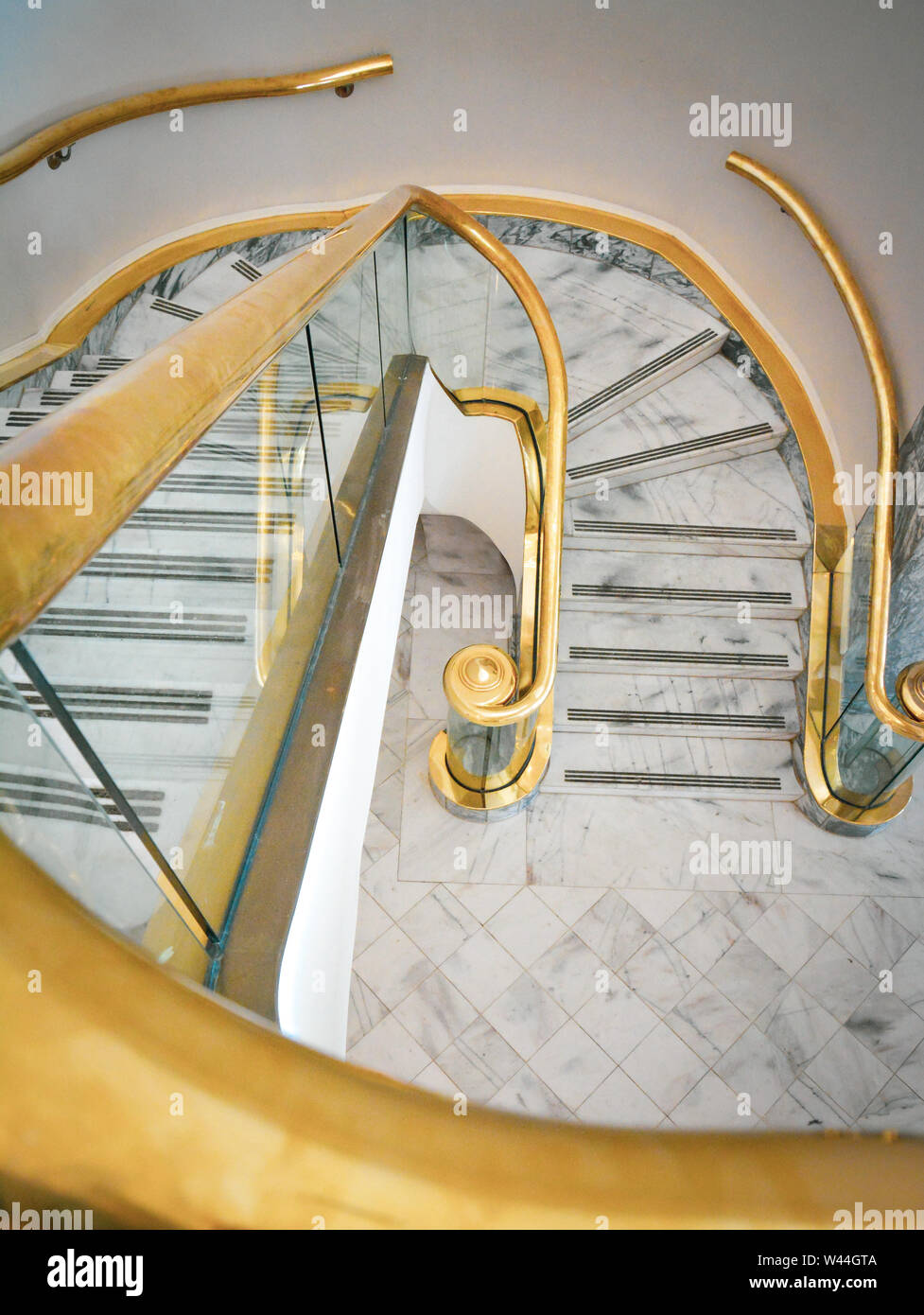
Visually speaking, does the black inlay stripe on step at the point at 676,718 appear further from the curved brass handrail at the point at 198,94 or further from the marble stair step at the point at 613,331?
the curved brass handrail at the point at 198,94

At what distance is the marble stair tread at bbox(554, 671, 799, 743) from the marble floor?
408 mm

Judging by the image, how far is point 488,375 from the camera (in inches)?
182

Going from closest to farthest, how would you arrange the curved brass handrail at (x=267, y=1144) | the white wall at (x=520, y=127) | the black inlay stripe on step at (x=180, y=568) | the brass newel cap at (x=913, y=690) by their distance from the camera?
the curved brass handrail at (x=267, y=1144) → the black inlay stripe on step at (x=180, y=568) → the brass newel cap at (x=913, y=690) → the white wall at (x=520, y=127)

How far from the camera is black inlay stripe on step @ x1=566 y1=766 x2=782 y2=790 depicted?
15.0 feet

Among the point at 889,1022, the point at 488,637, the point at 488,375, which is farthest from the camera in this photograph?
the point at 488,637

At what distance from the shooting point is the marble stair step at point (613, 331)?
5254 mm

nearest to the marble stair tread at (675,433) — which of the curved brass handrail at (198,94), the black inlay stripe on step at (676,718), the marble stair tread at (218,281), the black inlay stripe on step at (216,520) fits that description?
the black inlay stripe on step at (676,718)

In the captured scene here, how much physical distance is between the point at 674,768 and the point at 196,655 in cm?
369

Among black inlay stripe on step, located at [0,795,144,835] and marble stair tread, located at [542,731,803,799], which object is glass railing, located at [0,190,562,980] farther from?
marble stair tread, located at [542,731,803,799]

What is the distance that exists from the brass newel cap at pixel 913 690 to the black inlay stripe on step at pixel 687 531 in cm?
144

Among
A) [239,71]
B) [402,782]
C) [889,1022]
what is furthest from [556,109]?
[889,1022]

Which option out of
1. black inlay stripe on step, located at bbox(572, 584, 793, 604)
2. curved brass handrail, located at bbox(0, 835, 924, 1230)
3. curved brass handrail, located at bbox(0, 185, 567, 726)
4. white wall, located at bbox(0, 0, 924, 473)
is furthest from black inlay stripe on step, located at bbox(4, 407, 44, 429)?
curved brass handrail, located at bbox(0, 835, 924, 1230)
